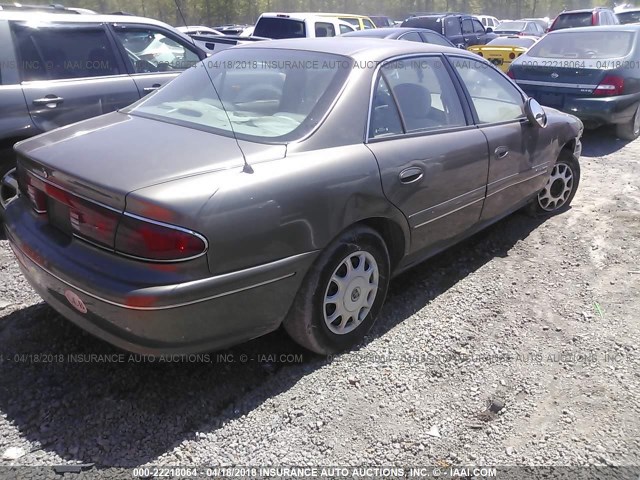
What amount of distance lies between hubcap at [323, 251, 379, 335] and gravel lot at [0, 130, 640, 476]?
0.20 metres

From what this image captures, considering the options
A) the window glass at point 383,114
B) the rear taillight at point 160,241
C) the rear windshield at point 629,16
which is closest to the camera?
the rear taillight at point 160,241

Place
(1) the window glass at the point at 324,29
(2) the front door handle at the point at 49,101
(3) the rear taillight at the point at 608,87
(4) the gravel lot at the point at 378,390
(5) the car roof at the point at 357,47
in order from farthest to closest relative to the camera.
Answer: (1) the window glass at the point at 324,29 < (3) the rear taillight at the point at 608,87 < (2) the front door handle at the point at 49,101 < (5) the car roof at the point at 357,47 < (4) the gravel lot at the point at 378,390

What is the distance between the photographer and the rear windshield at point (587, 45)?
304 inches

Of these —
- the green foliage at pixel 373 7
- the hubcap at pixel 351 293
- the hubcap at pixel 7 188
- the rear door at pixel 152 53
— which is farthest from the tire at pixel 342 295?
the green foliage at pixel 373 7

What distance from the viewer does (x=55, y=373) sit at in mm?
2711

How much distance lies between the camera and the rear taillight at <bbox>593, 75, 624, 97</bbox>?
719cm

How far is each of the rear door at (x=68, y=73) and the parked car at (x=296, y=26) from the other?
599 cm

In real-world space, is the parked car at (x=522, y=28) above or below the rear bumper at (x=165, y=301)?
above

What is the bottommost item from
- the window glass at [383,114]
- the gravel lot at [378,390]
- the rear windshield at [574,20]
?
the gravel lot at [378,390]

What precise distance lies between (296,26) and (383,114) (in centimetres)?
810

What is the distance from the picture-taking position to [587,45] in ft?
25.9

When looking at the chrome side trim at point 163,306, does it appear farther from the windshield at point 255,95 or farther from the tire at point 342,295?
the windshield at point 255,95

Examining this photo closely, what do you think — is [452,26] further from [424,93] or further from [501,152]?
[424,93]

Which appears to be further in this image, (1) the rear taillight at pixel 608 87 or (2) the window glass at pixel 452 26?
(2) the window glass at pixel 452 26
